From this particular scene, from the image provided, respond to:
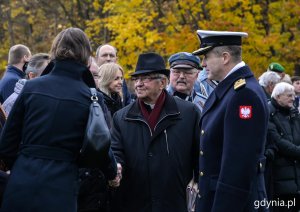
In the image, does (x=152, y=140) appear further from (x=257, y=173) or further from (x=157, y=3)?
(x=157, y=3)

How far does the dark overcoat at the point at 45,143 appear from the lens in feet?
15.8

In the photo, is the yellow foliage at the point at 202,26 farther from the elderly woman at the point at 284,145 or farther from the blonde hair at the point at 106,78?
the blonde hair at the point at 106,78

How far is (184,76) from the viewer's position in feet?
26.0

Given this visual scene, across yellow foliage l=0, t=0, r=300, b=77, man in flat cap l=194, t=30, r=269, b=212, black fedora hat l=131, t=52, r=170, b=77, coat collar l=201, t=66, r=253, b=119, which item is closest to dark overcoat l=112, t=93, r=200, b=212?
black fedora hat l=131, t=52, r=170, b=77

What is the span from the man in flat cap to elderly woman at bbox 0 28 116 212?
100 cm

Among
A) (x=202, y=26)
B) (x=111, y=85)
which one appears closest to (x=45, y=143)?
(x=111, y=85)

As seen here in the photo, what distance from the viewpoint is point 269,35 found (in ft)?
45.9

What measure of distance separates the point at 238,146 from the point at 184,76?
321 centimetres

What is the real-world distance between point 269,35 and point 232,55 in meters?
9.08

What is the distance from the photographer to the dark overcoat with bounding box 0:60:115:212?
4.81 m

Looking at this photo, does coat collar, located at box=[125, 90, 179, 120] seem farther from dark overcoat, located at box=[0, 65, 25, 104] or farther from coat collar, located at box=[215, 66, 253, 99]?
dark overcoat, located at box=[0, 65, 25, 104]

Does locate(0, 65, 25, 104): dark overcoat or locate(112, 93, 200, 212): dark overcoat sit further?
locate(0, 65, 25, 104): dark overcoat

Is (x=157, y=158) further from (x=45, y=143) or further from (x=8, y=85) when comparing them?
(x=8, y=85)

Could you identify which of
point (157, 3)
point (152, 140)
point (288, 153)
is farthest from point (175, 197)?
point (157, 3)
